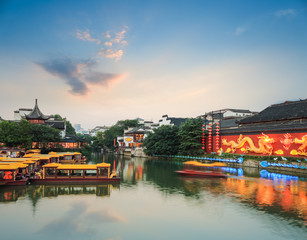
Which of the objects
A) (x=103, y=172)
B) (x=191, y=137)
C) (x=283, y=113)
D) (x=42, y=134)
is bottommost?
(x=103, y=172)

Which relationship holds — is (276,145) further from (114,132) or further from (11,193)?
(114,132)

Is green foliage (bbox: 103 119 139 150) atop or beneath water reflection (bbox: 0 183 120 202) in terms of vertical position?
atop

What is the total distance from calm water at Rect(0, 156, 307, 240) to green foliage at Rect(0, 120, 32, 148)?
21.4 meters

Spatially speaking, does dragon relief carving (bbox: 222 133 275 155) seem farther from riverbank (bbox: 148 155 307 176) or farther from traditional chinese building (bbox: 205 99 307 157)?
riverbank (bbox: 148 155 307 176)

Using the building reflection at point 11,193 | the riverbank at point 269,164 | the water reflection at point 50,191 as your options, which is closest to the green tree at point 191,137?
the riverbank at point 269,164

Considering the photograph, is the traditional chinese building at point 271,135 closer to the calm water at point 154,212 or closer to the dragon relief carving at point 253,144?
the dragon relief carving at point 253,144

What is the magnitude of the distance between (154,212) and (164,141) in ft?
101

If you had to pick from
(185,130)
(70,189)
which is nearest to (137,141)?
(185,130)

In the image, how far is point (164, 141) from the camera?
142 feet

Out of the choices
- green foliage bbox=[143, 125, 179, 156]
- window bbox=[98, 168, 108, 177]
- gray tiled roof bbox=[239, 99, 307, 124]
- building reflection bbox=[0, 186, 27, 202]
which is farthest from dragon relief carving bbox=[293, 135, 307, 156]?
building reflection bbox=[0, 186, 27, 202]

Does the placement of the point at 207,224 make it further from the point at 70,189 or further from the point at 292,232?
the point at 70,189

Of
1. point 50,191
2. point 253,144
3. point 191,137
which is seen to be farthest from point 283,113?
point 50,191

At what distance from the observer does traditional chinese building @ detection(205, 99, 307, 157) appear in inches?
1071

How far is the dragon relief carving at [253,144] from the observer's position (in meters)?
29.7
